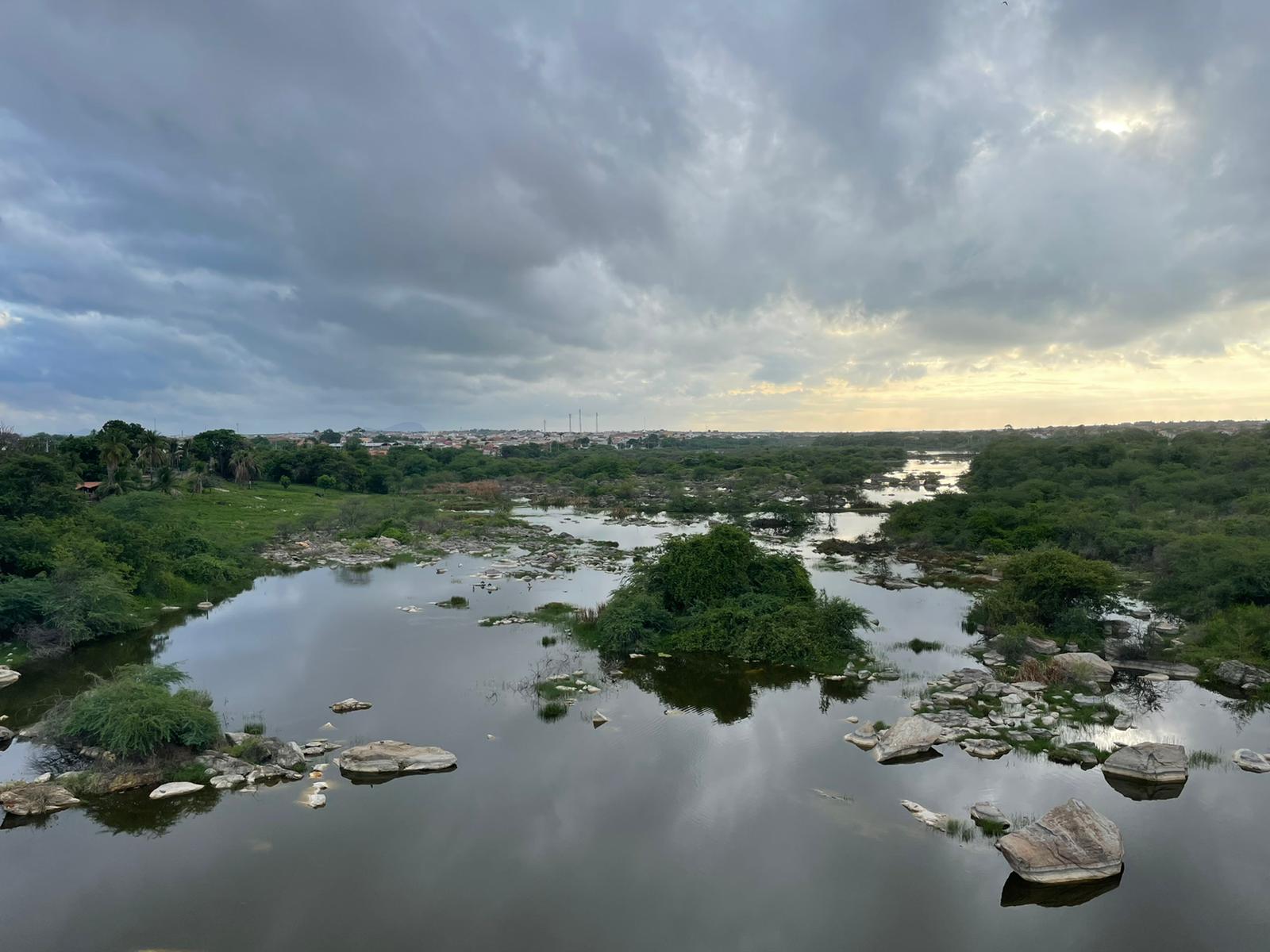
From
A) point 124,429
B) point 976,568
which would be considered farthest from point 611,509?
point 124,429

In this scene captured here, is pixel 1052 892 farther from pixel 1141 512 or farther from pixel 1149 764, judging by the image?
pixel 1141 512

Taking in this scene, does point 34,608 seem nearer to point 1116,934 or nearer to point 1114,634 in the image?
point 1116,934

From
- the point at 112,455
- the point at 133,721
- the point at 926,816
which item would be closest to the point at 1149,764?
the point at 926,816

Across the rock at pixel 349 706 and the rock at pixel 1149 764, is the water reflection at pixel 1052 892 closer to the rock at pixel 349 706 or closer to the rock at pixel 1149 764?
the rock at pixel 1149 764

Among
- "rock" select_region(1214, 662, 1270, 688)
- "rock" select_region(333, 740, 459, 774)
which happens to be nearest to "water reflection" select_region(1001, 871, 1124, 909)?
"rock" select_region(333, 740, 459, 774)

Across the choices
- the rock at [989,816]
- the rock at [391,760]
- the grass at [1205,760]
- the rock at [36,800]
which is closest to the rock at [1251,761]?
the grass at [1205,760]

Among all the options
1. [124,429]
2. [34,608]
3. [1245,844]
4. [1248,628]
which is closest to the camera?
[1245,844]
